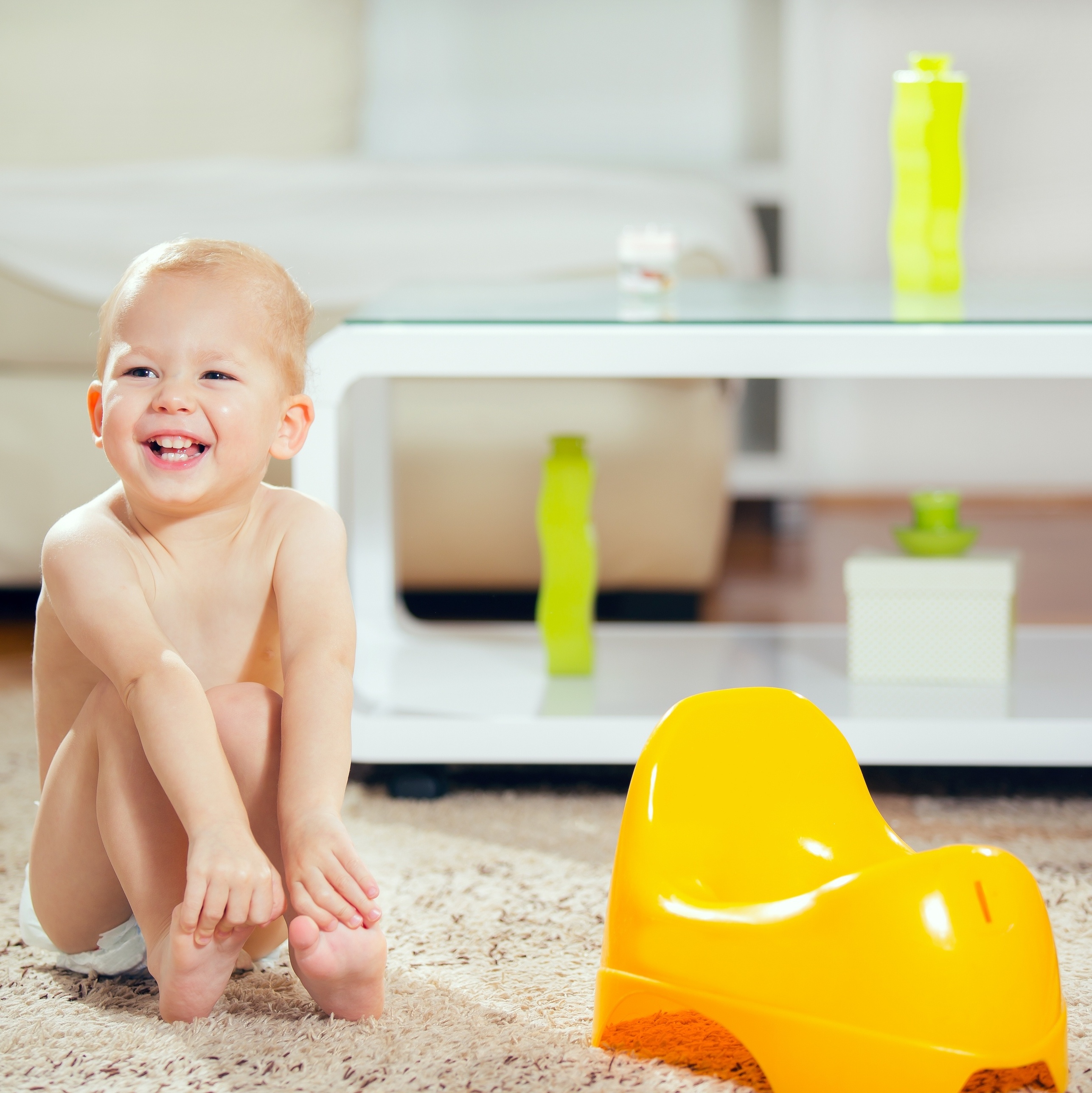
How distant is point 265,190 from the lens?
2.04 metres

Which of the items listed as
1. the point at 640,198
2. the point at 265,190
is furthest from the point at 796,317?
the point at 265,190

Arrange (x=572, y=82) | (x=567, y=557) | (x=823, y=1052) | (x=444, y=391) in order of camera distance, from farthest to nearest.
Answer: (x=572, y=82), (x=444, y=391), (x=567, y=557), (x=823, y=1052)

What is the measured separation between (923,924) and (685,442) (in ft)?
3.65

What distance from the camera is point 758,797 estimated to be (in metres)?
0.77

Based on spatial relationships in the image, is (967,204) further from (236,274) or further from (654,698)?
(236,274)

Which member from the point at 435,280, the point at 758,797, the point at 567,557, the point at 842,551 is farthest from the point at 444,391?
the point at 758,797

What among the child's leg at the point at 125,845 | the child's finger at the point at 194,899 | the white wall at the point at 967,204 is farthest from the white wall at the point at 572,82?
the child's finger at the point at 194,899

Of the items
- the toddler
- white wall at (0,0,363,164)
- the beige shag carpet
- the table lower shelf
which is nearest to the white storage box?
the table lower shelf

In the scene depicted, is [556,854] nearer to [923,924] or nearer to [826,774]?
[826,774]

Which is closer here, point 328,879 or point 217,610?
point 328,879

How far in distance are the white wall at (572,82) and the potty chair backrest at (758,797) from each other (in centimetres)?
234

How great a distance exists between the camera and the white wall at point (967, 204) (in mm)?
2814

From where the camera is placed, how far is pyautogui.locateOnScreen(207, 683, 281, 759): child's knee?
740 millimetres

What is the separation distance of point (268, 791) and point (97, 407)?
227 mm
